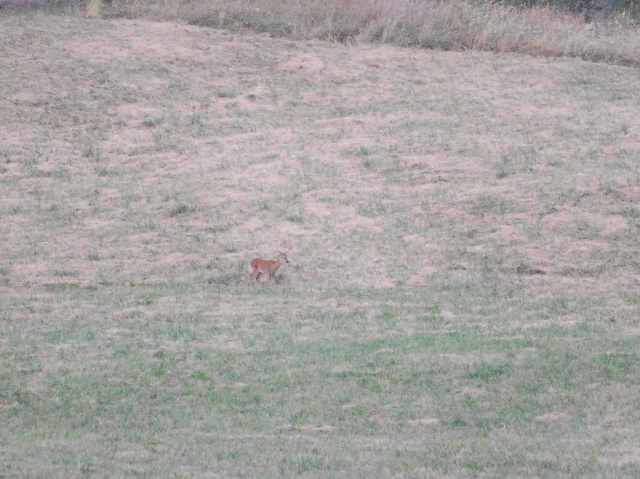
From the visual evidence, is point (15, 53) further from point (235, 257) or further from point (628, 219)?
point (628, 219)

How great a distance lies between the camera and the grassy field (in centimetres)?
746

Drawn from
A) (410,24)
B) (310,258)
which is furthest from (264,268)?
(410,24)

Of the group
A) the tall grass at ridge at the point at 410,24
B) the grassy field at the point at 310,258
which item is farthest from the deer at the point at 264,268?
the tall grass at ridge at the point at 410,24

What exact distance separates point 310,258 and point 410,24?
10.3 m

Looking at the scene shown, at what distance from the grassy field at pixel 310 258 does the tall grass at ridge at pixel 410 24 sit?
67 centimetres

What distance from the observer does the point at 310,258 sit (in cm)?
1329

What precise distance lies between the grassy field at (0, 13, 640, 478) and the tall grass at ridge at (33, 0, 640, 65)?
0.67 m

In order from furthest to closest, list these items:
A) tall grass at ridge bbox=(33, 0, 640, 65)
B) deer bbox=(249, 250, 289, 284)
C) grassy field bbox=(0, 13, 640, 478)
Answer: tall grass at ridge bbox=(33, 0, 640, 65), deer bbox=(249, 250, 289, 284), grassy field bbox=(0, 13, 640, 478)

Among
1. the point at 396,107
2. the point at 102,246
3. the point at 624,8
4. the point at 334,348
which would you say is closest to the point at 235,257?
the point at 102,246

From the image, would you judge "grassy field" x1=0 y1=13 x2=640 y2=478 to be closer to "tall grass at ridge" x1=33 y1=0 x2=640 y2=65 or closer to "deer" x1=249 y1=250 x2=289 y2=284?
"deer" x1=249 y1=250 x2=289 y2=284

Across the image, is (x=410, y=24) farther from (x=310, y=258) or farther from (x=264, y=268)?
(x=264, y=268)

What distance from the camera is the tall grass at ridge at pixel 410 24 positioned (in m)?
21.9

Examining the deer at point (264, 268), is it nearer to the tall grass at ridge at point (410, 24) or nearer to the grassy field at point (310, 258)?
the grassy field at point (310, 258)

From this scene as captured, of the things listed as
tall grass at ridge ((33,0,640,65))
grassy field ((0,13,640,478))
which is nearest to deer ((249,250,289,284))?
grassy field ((0,13,640,478))
